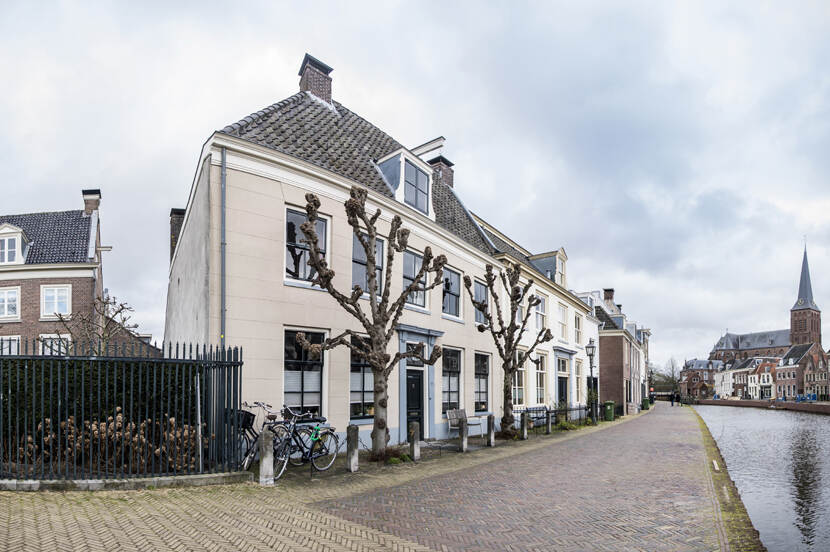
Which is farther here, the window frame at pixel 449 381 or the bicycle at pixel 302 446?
the window frame at pixel 449 381

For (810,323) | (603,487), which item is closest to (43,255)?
(603,487)

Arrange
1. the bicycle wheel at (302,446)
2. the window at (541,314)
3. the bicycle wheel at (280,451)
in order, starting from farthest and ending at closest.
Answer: the window at (541,314), the bicycle wheel at (302,446), the bicycle wheel at (280,451)

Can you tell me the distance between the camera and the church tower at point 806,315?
411 ft

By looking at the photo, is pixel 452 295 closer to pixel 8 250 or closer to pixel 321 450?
pixel 321 450

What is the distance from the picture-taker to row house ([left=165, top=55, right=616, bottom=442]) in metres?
12.2

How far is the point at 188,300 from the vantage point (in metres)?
15.8

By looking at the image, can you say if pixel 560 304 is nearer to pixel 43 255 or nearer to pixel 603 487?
pixel 603 487

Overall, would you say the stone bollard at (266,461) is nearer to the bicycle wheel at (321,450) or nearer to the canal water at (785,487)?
the bicycle wheel at (321,450)

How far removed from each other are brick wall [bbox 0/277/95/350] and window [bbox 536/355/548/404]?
75.7 feet

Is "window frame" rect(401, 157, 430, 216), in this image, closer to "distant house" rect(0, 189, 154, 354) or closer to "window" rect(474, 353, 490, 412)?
"window" rect(474, 353, 490, 412)

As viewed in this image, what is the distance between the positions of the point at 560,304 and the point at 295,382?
2148 cm

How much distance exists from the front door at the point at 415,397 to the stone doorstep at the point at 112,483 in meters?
8.35

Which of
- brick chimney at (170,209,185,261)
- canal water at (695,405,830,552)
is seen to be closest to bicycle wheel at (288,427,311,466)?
canal water at (695,405,830,552)

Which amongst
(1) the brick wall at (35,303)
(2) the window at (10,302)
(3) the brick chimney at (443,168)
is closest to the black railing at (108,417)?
(3) the brick chimney at (443,168)
